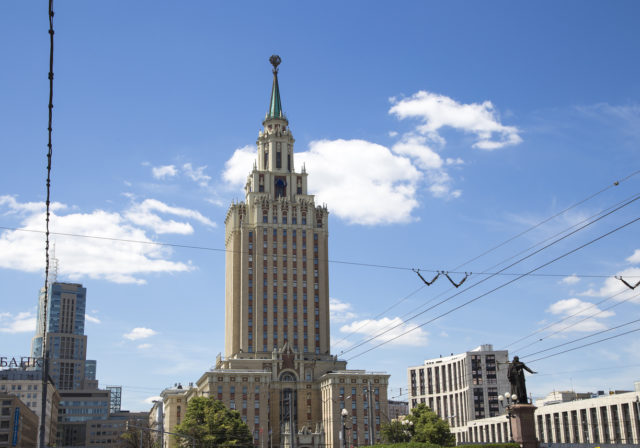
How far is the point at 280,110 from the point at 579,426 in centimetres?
9560

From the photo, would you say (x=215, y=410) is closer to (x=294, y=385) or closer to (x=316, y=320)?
(x=294, y=385)

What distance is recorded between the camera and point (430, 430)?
99.9 metres

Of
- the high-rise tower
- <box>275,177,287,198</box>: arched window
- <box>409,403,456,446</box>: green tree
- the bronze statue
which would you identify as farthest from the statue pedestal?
<box>275,177,287,198</box>: arched window

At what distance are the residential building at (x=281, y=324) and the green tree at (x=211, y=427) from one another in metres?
28.3

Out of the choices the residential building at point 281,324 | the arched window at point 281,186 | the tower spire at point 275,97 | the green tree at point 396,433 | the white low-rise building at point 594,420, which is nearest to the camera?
the white low-rise building at point 594,420

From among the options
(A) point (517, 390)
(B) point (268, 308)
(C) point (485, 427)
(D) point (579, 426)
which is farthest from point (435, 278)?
(C) point (485, 427)

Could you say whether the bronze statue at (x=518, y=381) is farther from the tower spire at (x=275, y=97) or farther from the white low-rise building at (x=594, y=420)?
the tower spire at (x=275, y=97)

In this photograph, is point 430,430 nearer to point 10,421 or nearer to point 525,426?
point 525,426

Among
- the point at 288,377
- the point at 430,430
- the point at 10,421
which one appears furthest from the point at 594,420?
the point at 10,421

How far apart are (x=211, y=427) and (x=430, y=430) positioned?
101 feet

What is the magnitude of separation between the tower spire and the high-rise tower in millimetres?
13511

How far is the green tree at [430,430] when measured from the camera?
3939 inches

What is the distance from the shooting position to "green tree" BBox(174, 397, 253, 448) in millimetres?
97444

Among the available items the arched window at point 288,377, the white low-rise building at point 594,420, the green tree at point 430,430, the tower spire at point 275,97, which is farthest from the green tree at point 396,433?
the tower spire at point 275,97
